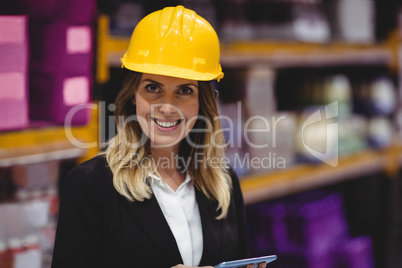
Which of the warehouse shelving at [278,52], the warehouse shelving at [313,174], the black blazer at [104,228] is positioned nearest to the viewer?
the black blazer at [104,228]

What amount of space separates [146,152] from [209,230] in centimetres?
26

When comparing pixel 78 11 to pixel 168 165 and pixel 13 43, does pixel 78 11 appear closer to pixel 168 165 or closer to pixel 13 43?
pixel 13 43

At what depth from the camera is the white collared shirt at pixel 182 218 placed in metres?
1.19

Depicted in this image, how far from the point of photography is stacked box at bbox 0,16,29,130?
1.35m

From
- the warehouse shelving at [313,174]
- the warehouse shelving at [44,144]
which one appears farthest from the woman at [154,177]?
the warehouse shelving at [313,174]

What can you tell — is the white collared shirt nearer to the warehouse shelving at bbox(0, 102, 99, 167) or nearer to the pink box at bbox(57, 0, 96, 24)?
the warehouse shelving at bbox(0, 102, 99, 167)

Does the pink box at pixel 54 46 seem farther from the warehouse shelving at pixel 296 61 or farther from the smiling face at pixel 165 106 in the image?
the smiling face at pixel 165 106

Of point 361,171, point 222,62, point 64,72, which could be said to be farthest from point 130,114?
point 361,171

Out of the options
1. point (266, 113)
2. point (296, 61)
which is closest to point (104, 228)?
point (266, 113)

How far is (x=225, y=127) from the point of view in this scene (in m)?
2.12

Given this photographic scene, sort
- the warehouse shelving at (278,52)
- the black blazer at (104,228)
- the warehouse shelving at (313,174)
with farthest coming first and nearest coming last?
the warehouse shelving at (313,174) < the warehouse shelving at (278,52) < the black blazer at (104,228)

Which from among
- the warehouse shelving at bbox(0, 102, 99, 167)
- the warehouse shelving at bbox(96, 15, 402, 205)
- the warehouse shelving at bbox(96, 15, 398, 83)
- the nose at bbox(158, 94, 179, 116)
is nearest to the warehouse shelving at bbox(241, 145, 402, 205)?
the warehouse shelving at bbox(96, 15, 402, 205)

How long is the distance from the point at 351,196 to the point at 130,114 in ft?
7.72

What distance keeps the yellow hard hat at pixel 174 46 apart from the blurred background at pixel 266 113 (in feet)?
1.48
